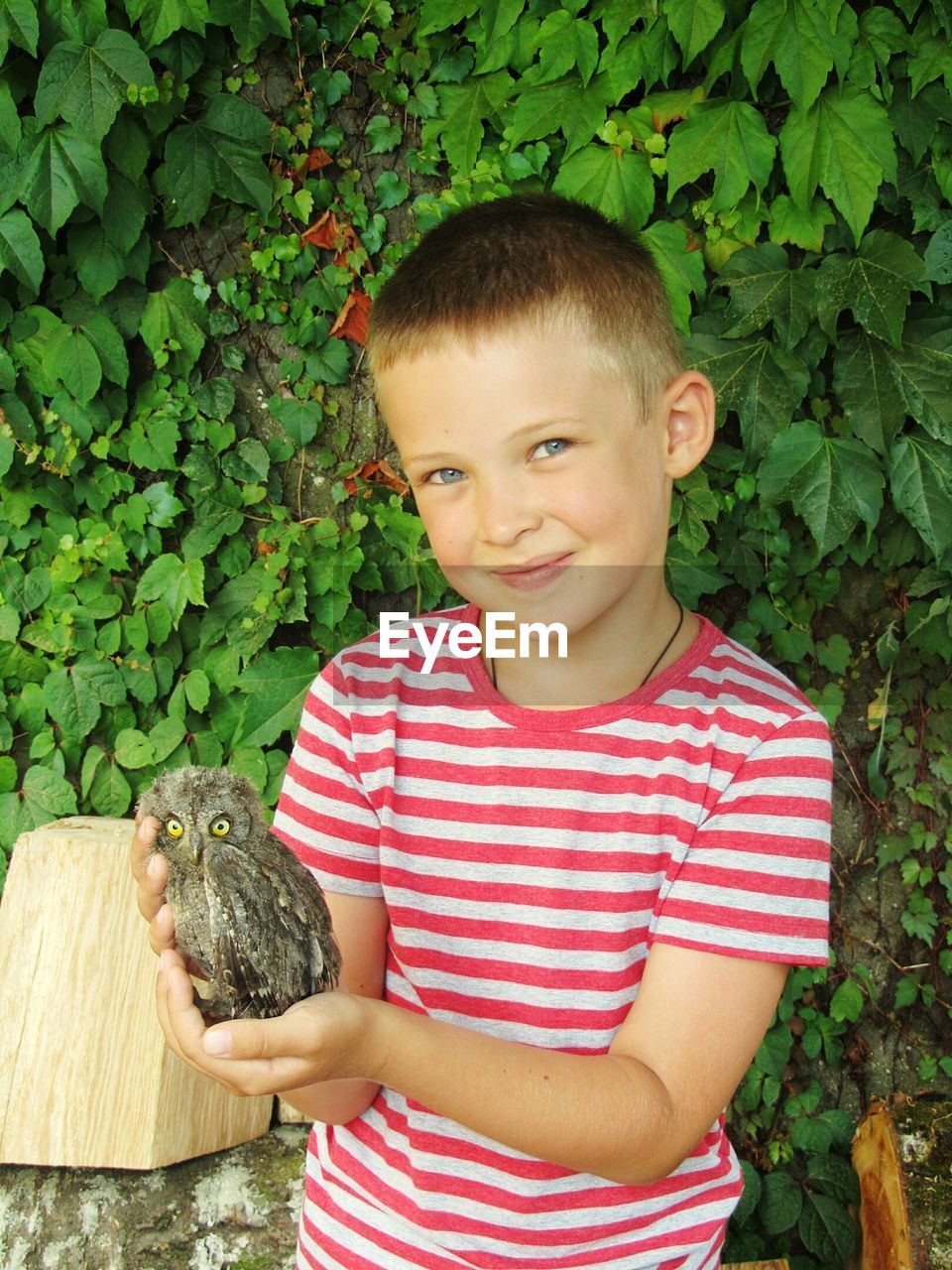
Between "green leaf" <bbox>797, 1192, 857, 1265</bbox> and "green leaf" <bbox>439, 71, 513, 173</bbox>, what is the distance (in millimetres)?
2096

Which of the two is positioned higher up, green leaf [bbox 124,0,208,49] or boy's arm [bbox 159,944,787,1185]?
green leaf [bbox 124,0,208,49]

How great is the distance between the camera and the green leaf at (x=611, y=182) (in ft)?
6.65

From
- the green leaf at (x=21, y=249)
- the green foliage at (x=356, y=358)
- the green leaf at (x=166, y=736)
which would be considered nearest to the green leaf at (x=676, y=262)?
the green foliage at (x=356, y=358)

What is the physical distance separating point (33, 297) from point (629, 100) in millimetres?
1211

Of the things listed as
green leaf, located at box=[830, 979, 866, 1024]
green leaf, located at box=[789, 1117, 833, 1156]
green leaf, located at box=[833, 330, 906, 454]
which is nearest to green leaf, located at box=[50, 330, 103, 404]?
green leaf, located at box=[833, 330, 906, 454]

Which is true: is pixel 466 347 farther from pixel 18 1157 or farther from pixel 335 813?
pixel 18 1157

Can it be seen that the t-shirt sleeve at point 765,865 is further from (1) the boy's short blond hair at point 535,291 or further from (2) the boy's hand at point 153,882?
(2) the boy's hand at point 153,882

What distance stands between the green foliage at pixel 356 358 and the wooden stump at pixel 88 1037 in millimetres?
394

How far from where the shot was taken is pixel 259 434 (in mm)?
2334

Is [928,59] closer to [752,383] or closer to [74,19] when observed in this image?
[752,383]

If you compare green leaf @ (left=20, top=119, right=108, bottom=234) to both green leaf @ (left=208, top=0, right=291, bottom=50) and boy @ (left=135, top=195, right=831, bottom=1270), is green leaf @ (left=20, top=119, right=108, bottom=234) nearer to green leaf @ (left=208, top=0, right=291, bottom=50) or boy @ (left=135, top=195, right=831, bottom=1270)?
green leaf @ (left=208, top=0, right=291, bottom=50)

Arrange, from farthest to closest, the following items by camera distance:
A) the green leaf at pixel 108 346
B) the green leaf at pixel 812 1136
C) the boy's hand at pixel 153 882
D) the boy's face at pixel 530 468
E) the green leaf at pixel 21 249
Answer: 1. the green leaf at pixel 812 1136
2. the green leaf at pixel 108 346
3. the green leaf at pixel 21 249
4. the boy's face at pixel 530 468
5. the boy's hand at pixel 153 882

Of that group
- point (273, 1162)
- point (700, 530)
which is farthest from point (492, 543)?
point (273, 1162)

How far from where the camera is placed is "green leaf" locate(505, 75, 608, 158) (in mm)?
2025
